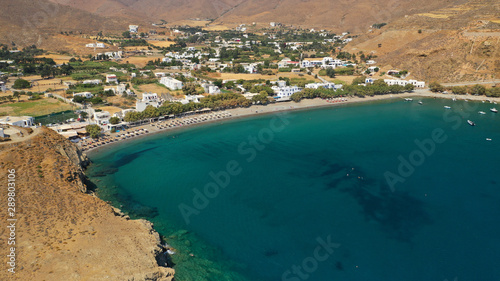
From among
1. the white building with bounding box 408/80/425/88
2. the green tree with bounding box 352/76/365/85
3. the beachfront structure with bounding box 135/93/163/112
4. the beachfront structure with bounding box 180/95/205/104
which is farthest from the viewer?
the green tree with bounding box 352/76/365/85

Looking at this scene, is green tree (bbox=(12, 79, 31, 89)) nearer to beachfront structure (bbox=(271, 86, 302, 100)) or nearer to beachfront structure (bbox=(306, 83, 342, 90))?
beachfront structure (bbox=(271, 86, 302, 100))

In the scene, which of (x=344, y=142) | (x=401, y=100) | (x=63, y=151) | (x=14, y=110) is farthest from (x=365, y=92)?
(x=14, y=110)

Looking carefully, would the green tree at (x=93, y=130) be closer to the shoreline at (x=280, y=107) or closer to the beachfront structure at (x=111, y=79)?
the shoreline at (x=280, y=107)

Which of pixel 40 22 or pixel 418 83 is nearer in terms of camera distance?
pixel 418 83

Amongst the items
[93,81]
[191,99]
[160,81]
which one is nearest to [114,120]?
[191,99]

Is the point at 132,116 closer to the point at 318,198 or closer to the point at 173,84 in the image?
the point at 173,84

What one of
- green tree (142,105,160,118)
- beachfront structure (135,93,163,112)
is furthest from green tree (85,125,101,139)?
beachfront structure (135,93,163,112)

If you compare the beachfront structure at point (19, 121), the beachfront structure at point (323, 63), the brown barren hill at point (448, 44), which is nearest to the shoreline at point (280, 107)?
the brown barren hill at point (448, 44)
